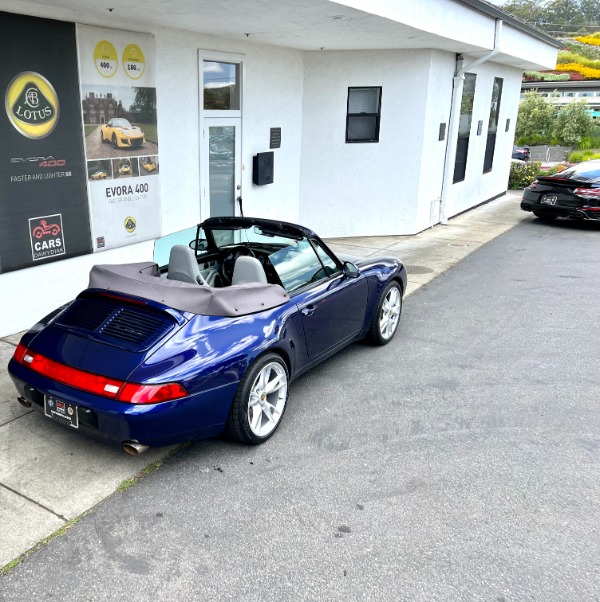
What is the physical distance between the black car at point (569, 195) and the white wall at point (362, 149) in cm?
345

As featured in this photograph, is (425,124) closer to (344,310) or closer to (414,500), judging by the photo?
(344,310)

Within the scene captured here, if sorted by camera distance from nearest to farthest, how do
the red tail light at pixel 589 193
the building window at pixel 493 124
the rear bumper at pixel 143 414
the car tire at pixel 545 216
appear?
the rear bumper at pixel 143 414
the red tail light at pixel 589 193
the car tire at pixel 545 216
the building window at pixel 493 124

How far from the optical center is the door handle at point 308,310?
442 centimetres

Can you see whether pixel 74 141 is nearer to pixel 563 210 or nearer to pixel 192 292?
pixel 192 292

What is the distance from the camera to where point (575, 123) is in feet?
118

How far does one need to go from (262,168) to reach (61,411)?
250 inches

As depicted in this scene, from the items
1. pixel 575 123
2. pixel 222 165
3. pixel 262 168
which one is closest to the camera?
pixel 222 165

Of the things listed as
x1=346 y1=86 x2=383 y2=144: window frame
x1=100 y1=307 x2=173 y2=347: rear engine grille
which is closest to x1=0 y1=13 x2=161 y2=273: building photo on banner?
x1=100 y1=307 x2=173 y2=347: rear engine grille

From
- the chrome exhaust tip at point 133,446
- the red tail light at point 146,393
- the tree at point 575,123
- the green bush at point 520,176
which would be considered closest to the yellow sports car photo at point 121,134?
the red tail light at point 146,393

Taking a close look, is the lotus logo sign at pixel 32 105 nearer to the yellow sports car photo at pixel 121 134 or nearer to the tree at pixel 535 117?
the yellow sports car photo at pixel 121 134

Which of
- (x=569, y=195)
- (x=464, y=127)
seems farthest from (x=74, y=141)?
(x=569, y=195)

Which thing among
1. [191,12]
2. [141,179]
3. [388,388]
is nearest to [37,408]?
[388,388]

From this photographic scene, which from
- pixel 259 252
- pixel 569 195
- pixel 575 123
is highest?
pixel 575 123

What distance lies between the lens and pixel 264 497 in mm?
3463
